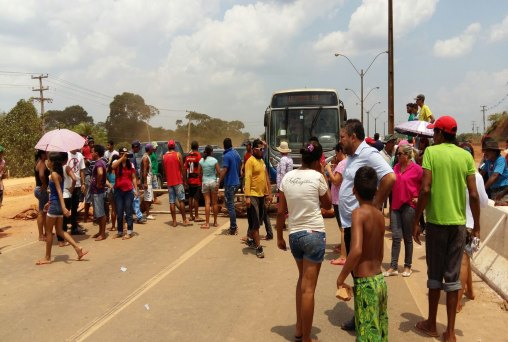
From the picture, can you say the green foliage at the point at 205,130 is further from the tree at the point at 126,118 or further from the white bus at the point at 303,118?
the white bus at the point at 303,118

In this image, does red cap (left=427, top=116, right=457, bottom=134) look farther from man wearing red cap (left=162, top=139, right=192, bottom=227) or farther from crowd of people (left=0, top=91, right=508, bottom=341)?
man wearing red cap (left=162, top=139, right=192, bottom=227)

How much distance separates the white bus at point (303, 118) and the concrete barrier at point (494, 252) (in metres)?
6.92

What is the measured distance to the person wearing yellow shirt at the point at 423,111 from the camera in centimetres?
1089

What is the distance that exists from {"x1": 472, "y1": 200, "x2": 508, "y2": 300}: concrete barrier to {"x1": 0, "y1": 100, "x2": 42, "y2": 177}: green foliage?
3376 centimetres

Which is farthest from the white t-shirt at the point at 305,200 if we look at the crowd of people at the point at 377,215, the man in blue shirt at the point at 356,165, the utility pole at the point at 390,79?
the utility pole at the point at 390,79

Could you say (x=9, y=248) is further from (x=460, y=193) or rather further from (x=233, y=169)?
(x=460, y=193)

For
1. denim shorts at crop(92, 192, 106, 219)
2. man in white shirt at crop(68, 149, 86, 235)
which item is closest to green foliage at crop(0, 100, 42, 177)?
man in white shirt at crop(68, 149, 86, 235)

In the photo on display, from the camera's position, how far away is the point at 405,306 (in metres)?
5.43

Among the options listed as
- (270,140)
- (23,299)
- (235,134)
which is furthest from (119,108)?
(23,299)

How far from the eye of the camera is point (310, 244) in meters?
4.20

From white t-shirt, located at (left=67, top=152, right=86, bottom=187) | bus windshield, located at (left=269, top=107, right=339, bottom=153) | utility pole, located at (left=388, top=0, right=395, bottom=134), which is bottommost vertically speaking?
white t-shirt, located at (left=67, top=152, right=86, bottom=187)

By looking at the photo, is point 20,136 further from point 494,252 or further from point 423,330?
point 423,330

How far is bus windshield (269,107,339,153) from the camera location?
45.1ft

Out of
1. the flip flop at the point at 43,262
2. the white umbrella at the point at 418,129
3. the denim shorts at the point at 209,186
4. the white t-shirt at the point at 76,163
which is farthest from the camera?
the denim shorts at the point at 209,186
